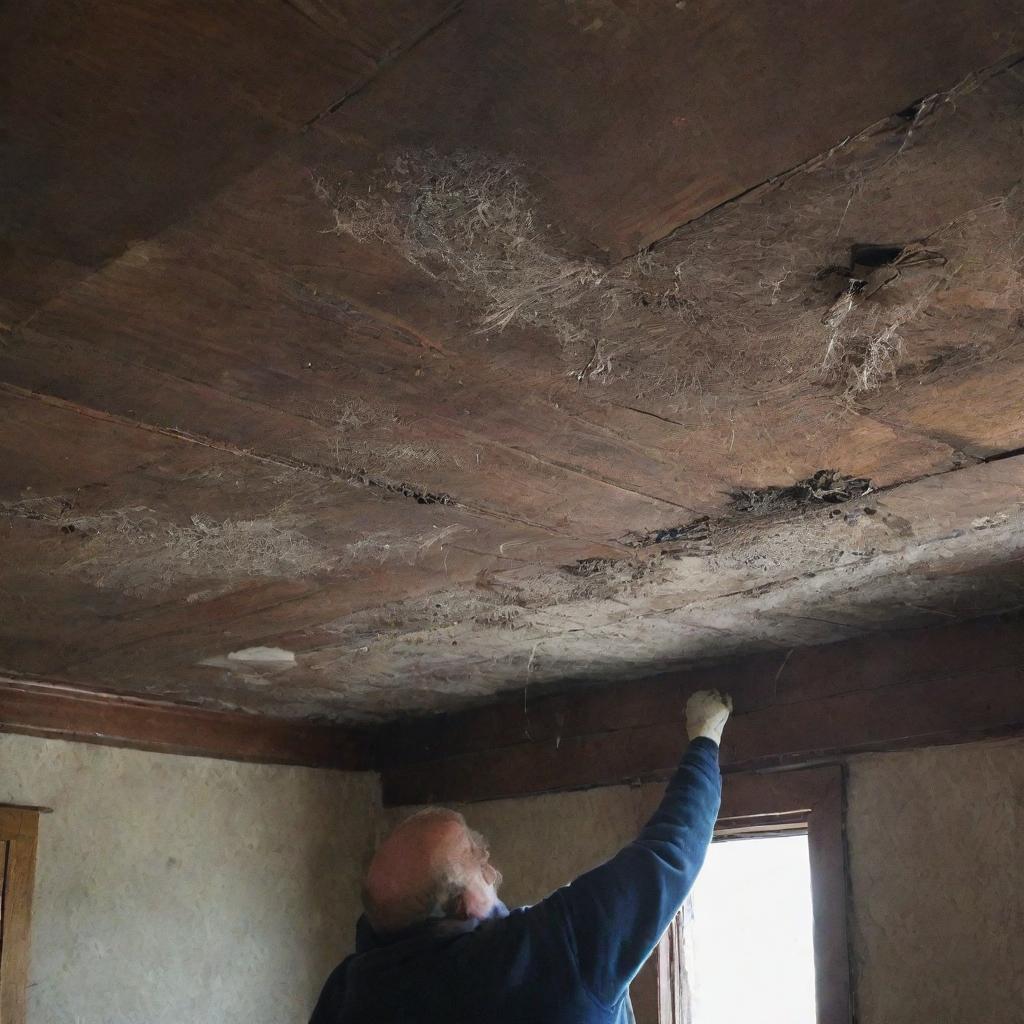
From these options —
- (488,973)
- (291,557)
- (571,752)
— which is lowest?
(488,973)

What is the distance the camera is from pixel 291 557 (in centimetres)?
205

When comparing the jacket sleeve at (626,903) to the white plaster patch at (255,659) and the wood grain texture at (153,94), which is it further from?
the white plaster patch at (255,659)

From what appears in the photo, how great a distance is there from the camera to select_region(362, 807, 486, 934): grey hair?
5.68 ft

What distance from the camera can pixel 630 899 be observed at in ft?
5.36

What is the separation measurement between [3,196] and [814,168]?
2.40 feet

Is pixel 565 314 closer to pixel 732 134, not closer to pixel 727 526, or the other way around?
pixel 732 134

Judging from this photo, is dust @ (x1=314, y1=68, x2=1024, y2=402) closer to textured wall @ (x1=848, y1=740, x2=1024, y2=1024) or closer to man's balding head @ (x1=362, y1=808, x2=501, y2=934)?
man's balding head @ (x1=362, y1=808, x2=501, y2=934)

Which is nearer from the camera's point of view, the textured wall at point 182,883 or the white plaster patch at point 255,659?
the white plaster patch at point 255,659

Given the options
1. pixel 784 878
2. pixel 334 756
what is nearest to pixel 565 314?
pixel 784 878

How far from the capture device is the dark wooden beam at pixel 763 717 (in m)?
2.46

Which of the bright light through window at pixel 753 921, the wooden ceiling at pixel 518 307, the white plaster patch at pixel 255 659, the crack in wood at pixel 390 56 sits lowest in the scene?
the bright light through window at pixel 753 921

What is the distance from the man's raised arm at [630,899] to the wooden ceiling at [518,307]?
1.71 ft

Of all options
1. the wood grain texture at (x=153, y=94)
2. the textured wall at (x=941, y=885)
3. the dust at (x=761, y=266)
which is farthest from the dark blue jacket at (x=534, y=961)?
Answer: the wood grain texture at (x=153, y=94)

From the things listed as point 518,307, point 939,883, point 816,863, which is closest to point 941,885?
point 939,883
